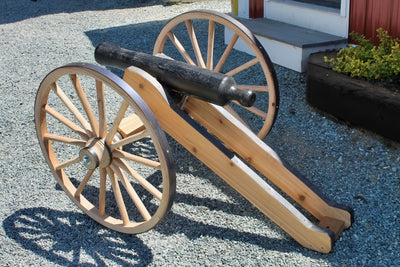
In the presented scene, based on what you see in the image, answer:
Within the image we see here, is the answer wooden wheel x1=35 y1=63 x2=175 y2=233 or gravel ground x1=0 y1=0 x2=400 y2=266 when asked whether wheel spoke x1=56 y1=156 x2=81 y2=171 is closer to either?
wooden wheel x1=35 y1=63 x2=175 y2=233

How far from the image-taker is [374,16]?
409cm

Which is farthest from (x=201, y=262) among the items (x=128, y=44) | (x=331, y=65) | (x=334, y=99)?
(x=128, y=44)

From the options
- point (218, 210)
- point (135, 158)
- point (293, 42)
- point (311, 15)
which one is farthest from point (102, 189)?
point (311, 15)

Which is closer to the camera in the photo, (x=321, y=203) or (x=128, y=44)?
(x=321, y=203)

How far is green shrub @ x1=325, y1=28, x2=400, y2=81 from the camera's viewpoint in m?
3.31

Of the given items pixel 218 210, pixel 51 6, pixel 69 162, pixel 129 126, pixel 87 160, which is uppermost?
pixel 87 160

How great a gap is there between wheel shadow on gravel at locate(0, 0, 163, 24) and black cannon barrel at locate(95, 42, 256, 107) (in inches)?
228

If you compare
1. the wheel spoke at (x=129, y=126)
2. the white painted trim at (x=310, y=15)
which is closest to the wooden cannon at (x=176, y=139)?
the wheel spoke at (x=129, y=126)

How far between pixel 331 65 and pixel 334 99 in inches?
12.1

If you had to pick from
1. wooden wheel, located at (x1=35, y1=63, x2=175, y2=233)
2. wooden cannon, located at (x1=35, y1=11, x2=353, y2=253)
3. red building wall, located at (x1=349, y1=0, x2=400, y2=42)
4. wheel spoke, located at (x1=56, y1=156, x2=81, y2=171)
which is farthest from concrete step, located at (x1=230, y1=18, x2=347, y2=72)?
wheel spoke, located at (x1=56, y1=156, x2=81, y2=171)

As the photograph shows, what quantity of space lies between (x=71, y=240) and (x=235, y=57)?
10.1 ft

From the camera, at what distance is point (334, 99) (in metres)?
3.58

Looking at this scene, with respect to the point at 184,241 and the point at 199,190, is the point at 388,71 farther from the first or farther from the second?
the point at 184,241

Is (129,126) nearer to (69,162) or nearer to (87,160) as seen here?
(69,162)
